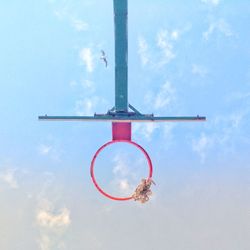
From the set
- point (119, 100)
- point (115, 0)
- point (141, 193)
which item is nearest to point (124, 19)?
point (115, 0)

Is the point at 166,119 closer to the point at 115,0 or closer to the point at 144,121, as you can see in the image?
the point at 144,121

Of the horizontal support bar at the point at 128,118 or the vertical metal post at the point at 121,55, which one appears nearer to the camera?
the vertical metal post at the point at 121,55

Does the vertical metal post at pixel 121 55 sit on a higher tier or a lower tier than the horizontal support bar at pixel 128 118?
higher

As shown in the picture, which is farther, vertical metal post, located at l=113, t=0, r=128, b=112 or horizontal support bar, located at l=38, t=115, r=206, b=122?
horizontal support bar, located at l=38, t=115, r=206, b=122

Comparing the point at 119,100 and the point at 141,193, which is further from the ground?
the point at 119,100

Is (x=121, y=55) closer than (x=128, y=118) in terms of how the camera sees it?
Yes

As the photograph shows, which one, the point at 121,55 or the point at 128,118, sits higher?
the point at 121,55

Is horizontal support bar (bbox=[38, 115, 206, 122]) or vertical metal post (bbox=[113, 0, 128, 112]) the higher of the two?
vertical metal post (bbox=[113, 0, 128, 112])

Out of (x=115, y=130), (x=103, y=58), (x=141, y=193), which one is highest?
(x=103, y=58)
